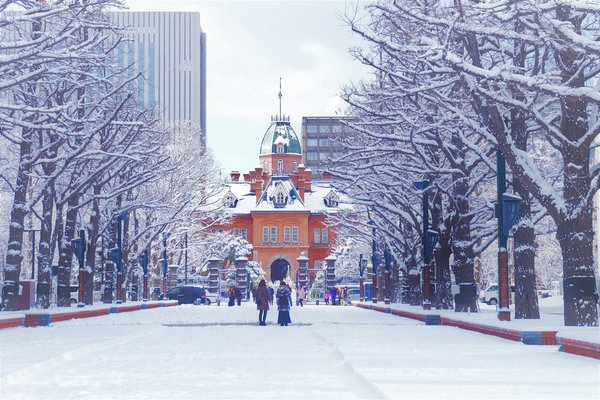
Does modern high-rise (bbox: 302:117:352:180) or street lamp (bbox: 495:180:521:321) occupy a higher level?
modern high-rise (bbox: 302:117:352:180)

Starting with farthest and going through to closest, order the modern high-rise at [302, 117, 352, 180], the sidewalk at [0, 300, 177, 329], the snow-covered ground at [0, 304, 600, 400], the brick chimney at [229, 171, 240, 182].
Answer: the modern high-rise at [302, 117, 352, 180] < the brick chimney at [229, 171, 240, 182] < the sidewalk at [0, 300, 177, 329] < the snow-covered ground at [0, 304, 600, 400]

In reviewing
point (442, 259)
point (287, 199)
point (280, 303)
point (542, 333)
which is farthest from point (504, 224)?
point (287, 199)

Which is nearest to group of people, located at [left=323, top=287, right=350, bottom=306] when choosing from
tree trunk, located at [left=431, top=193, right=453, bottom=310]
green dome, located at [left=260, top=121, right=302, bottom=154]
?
tree trunk, located at [left=431, top=193, right=453, bottom=310]

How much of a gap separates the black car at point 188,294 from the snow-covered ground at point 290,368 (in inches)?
1805

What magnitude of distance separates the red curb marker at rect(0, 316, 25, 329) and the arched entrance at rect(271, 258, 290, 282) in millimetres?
83083

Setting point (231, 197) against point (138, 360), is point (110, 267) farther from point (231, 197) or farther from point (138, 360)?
point (231, 197)

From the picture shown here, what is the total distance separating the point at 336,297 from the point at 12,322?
45218mm

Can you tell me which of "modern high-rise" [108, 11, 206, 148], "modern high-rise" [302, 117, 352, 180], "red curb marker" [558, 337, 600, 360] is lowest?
"red curb marker" [558, 337, 600, 360]

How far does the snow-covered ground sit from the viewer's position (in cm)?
1027

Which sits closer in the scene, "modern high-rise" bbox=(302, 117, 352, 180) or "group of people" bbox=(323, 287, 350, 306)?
"group of people" bbox=(323, 287, 350, 306)

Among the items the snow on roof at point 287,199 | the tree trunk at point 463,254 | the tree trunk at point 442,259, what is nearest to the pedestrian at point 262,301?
the tree trunk at point 463,254

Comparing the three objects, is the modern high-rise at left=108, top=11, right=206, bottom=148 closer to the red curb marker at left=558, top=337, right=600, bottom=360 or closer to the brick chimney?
the brick chimney

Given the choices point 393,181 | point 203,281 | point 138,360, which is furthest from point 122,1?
point 203,281

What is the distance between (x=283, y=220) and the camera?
109 m
